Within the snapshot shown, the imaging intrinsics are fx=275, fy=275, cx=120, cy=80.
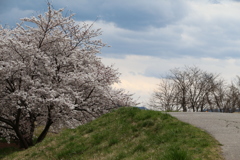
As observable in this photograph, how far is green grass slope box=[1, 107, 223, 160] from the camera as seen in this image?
8023mm

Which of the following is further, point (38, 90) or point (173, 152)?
point (38, 90)

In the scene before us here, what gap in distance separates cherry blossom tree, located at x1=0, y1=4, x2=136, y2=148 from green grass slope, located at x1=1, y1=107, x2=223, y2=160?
3856 millimetres

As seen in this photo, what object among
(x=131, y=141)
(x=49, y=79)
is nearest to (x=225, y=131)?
(x=131, y=141)

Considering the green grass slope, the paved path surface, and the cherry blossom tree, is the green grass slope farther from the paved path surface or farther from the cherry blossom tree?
the cherry blossom tree

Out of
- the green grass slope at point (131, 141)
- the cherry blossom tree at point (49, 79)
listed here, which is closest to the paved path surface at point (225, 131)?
the green grass slope at point (131, 141)

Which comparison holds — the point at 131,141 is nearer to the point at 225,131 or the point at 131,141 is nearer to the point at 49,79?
the point at 225,131

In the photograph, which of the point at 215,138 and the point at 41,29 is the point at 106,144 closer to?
the point at 215,138

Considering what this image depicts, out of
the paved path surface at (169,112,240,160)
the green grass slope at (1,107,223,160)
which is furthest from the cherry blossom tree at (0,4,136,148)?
the paved path surface at (169,112,240,160)

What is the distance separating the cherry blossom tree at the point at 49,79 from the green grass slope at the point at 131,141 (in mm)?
3856

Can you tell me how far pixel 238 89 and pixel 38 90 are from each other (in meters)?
51.5

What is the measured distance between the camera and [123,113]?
1396 cm

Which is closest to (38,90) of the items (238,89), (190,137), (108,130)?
(108,130)

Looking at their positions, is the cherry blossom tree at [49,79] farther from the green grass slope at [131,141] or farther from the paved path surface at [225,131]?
the paved path surface at [225,131]

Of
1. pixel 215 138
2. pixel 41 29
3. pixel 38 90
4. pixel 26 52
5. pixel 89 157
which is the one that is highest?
pixel 41 29
